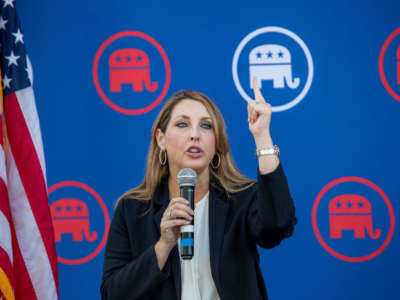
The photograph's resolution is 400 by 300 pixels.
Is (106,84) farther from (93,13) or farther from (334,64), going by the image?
(334,64)

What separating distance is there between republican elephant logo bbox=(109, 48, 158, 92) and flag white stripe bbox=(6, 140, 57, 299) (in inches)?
34.9

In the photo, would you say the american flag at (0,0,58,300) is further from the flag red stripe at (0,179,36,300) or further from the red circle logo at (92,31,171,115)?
the red circle logo at (92,31,171,115)

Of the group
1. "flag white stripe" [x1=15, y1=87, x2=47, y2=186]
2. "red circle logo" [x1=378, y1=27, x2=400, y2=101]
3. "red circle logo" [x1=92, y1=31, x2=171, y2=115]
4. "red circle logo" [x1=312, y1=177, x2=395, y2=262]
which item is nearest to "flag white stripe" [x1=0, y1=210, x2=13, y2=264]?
"flag white stripe" [x1=15, y1=87, x2=47, y2=186]

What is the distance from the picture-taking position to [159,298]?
155cm

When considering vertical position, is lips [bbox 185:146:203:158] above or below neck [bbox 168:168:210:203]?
above

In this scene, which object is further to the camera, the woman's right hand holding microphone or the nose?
the nose

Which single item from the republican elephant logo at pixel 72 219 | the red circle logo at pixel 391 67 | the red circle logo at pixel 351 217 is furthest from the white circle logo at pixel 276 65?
the republican elephant logo at pixel 72 219

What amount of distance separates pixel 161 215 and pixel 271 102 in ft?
3.92

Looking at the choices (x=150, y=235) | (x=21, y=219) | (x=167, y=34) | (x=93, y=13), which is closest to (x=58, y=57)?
(x=93, y=13)

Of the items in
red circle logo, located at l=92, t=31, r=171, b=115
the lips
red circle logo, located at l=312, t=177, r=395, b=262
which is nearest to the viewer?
the lips

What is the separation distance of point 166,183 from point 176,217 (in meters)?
0.46

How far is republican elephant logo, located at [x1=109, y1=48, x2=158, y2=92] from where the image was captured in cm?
268

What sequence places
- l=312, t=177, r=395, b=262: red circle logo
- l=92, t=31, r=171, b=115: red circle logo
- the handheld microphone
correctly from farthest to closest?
1. l=92, t=31, r=171, b=115: red circle logo
2. l=312, t=177, r=395, b=262: red circle logo
3. the handheld microphone

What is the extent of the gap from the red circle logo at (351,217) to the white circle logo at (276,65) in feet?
1.76
